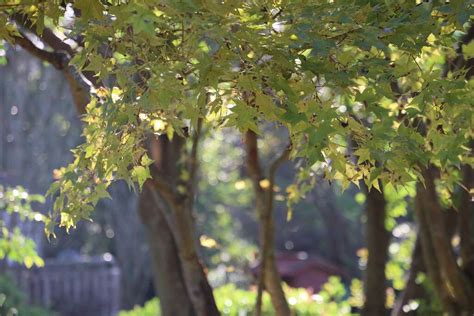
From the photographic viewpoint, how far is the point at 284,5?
12.7 ft

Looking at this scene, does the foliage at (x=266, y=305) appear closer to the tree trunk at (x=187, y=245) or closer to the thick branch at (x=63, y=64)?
the tree trunk at (x=187, y=245)

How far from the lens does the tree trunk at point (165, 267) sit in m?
8.27

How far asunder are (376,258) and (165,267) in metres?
2.22

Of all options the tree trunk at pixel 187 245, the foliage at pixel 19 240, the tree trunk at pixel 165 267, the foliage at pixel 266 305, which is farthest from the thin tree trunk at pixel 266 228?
the foliage at pixel 266 305

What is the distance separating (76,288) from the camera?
70.7ft

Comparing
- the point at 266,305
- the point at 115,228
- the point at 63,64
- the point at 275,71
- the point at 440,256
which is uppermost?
the point at 275,71

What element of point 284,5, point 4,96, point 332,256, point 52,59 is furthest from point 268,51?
point 332,256

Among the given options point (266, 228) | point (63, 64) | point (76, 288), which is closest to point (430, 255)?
point (266, 228)

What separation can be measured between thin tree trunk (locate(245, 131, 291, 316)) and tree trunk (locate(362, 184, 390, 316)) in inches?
105

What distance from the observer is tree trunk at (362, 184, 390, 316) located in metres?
9.26

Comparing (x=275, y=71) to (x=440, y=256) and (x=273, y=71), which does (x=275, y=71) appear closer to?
(x=273, y=71)

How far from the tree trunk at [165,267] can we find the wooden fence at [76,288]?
13.4 metres

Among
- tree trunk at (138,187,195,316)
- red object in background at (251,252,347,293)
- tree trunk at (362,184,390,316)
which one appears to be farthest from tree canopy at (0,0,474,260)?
red object in background at (251,252,347,293)

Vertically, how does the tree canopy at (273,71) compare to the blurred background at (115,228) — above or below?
above
